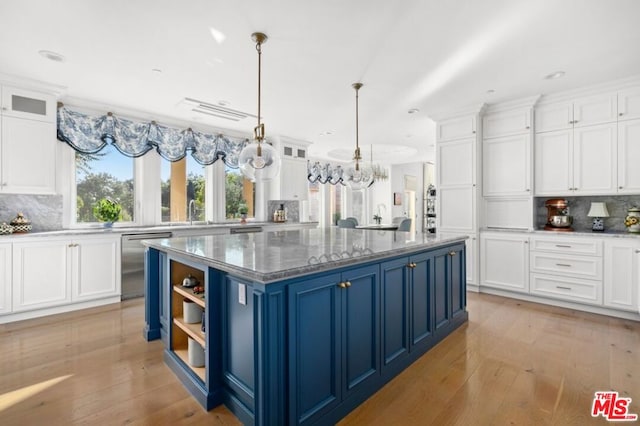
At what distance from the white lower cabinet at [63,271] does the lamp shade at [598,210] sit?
18.9ft

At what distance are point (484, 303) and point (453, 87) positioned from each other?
2619 mm

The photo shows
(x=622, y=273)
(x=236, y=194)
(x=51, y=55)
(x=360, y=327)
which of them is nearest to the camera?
(x=360, y=327)

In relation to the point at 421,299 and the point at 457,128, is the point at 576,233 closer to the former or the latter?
the point at 457,128

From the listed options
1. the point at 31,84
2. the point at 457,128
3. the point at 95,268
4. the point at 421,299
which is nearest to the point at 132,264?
the point at 95,268

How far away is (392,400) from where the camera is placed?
6.43ft

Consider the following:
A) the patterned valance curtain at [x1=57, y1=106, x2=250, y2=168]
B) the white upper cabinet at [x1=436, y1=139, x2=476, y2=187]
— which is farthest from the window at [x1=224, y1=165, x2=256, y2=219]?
the white upper cabinet at [x1=436, y1=139, x2=476, y2=187]

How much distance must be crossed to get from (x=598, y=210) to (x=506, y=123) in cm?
150

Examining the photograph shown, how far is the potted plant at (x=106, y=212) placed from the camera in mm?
4246

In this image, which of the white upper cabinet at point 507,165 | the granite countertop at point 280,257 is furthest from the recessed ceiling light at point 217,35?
the white upper cabinet at point 507,165

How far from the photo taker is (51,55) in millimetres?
2889

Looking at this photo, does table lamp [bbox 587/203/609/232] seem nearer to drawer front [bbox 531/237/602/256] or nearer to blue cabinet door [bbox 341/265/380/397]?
drawer front [bbox 531/237/602/256]

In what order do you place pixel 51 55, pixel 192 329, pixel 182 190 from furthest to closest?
pixel 182 190
pixel 51 55
pixel 192 329

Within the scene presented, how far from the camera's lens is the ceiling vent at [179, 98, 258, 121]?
162 inches

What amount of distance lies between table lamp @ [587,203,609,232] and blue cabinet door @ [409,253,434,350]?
2.62 meters
